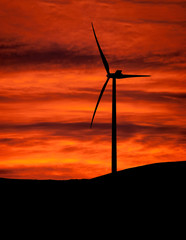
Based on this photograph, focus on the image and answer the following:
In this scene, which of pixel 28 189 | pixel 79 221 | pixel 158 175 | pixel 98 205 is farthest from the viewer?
pixel 28 189

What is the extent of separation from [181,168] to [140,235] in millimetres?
23352

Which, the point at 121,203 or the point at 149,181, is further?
the point at 149,181

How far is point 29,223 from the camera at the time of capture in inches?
2164

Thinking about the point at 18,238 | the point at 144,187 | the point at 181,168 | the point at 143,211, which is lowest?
the point at 18,238

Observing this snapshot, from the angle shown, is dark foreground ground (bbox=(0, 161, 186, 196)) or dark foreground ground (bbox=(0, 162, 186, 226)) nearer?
dark foreground ground (bbox=(0, 162, 186, 226))

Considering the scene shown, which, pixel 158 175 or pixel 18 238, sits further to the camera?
pixel 158 175

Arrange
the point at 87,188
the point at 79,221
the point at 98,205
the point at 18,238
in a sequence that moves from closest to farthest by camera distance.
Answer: the point at 18,238, the point at 79,221, the point at 98,205, the point at 87,188

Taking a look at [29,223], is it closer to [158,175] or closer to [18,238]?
[18,238]

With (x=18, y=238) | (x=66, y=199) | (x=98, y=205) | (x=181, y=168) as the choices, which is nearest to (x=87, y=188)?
(x=66, y=199)

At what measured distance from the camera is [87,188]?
66.3 metres

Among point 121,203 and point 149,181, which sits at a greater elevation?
point 149,181

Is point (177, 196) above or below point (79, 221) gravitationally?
above

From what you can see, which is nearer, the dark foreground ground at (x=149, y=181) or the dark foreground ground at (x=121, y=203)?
the dark foreground ground at (x=121, y=203)

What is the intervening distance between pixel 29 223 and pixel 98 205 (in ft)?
33.2
